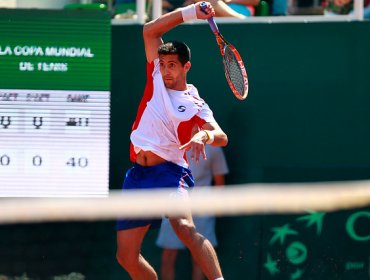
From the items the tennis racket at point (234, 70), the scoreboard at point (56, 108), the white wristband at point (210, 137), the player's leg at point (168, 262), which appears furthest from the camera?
the player's leg at point (168, 262)

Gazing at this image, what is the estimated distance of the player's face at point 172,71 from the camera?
7215mm

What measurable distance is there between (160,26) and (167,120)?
0.57 metres

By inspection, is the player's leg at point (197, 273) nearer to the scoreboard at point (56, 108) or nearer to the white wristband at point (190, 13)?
the scoreboard at point (56, 108)

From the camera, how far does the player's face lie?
721cm

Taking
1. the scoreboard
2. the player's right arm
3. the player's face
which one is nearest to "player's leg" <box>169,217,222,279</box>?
the player's face

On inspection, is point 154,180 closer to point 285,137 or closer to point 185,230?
point 185,230

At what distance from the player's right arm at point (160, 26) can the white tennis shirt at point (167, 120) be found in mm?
156

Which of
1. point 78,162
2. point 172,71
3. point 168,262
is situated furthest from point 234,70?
point 168,262

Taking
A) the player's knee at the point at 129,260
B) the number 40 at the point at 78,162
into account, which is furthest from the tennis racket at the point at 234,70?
the number 40 at the point at 78,162

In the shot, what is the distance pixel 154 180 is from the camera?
23.7 feet

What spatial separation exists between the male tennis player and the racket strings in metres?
0.32

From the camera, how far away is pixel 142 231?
7.19 meters

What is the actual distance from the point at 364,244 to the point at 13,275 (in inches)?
102

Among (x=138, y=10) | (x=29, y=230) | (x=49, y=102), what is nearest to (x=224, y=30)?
(x=138, y=10)
